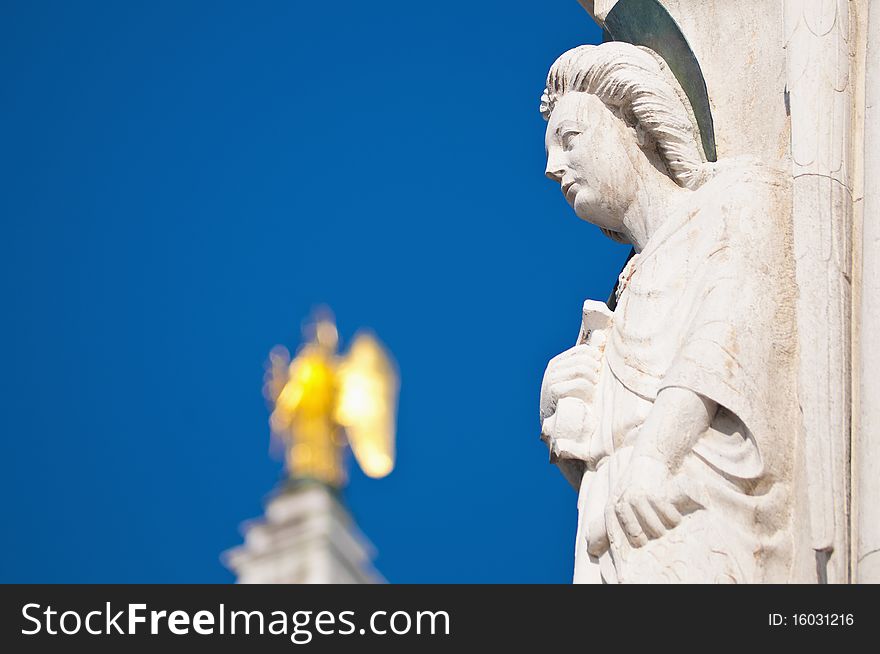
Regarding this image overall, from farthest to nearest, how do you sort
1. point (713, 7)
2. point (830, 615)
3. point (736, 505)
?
point (713, 7) < point (736, 505) < point (830, 615)

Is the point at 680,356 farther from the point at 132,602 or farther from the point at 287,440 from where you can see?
the point at 287,440

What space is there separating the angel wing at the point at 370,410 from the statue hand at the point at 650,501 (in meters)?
56.3

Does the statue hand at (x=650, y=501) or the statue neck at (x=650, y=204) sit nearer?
the statue hand at (x=650, y=501)

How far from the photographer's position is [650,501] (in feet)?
25.9

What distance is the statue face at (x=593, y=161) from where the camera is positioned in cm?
883

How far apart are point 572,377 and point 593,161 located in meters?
0.81

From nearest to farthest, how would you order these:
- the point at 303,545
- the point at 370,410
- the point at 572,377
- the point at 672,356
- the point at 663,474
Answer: the point at 663,474
the point at 672,356
the point at 572,377
the point at 303,545
the point at 370,410

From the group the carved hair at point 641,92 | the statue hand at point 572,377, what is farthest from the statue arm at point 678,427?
the carved hair at point 641,92

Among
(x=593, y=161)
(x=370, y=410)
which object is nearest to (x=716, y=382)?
(x=593, y=161)

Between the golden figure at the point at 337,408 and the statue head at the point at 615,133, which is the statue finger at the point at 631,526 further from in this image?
the golden figure at the point at 337,408

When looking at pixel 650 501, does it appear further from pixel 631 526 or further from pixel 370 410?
pixel 370 410

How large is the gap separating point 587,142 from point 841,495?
6.13 feet

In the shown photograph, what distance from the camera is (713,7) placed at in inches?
356

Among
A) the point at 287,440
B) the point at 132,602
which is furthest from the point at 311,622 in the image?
the point at 287,440
